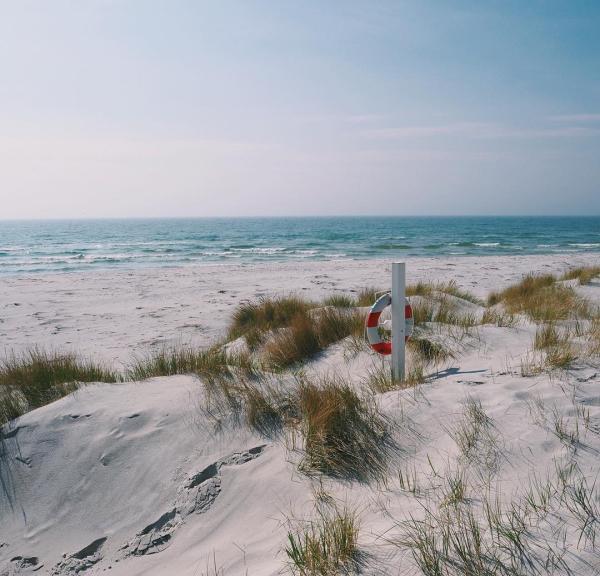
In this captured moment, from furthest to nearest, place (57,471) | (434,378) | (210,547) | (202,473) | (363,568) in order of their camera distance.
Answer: (434,378) → (57,471) → (202,473) → (210,547) → (363,568)

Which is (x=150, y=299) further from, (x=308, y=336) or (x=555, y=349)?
(x=555, y=349)

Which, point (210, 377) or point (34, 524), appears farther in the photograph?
point (210, 377)

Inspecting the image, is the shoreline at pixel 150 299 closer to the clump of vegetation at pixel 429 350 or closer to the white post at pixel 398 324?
the clump of vegetation at pixel 429 350

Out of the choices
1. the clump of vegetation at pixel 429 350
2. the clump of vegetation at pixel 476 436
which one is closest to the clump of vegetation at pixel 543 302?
the clump of vegetation at pixel 429 350

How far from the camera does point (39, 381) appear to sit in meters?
4.45

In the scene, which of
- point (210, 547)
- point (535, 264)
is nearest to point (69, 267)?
point (535, 264)

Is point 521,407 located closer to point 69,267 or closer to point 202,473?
point 202,473

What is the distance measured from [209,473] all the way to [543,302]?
566 centimetres

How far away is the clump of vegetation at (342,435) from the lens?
2.85 metres

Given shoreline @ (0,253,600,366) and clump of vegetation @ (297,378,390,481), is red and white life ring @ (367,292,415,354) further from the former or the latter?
shoreline @ (0,253,600,366)

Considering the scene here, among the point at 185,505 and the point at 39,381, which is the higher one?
the point at 39,381

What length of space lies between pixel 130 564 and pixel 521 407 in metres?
2.59

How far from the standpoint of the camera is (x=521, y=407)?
305 centimetres

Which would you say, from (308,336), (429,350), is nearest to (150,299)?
(308,336)
